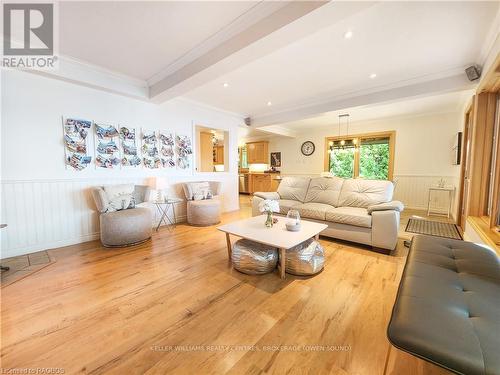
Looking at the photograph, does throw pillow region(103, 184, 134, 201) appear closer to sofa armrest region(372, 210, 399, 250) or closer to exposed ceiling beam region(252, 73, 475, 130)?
exposed ceiling beam region(252, 73, 475, 130)

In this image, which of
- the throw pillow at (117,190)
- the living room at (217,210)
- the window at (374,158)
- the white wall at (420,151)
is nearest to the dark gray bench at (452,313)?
the living room at (217,210)

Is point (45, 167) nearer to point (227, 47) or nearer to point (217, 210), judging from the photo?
point (217, 210)

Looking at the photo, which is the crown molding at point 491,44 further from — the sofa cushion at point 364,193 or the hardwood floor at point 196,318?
the hardwood floor at point 196,318

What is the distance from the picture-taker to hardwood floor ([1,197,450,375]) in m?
1.22

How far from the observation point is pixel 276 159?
26.1 ft

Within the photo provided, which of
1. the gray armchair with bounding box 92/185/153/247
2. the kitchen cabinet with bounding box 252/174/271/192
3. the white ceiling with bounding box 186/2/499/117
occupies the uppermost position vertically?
the white ceiling with bounding box 186/2/499/117

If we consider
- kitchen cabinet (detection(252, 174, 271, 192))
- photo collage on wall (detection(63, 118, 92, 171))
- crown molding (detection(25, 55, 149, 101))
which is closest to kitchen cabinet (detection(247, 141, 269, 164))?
kitchen cabinet (detection(252, 174, 271, 192))

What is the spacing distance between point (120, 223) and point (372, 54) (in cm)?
388

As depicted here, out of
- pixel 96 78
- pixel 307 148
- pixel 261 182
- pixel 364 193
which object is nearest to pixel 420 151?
pixel 307 148

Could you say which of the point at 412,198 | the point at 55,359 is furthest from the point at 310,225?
the point at 412,198

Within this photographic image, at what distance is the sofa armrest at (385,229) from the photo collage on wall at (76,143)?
4.16 m

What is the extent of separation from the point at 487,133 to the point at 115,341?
4553 mm

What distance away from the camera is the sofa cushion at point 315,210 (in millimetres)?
3203

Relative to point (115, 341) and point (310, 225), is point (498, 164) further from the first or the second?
point (115, 341)
